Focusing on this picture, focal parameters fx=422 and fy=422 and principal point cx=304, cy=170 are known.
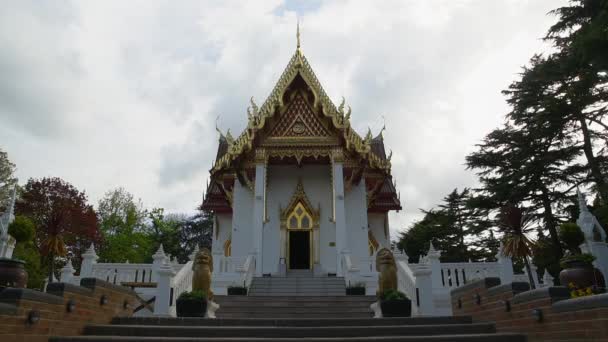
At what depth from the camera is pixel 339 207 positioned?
52.5 feet

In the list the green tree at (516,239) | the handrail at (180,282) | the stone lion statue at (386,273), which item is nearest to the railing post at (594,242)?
the green tree at (516,239)

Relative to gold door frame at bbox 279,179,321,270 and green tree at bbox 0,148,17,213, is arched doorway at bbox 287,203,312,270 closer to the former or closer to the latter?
gold door frame at bbox 279,179,321,270

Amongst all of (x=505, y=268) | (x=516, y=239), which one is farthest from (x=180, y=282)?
(x=505, y=268)

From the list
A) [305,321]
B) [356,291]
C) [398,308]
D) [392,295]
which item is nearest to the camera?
[305,321]

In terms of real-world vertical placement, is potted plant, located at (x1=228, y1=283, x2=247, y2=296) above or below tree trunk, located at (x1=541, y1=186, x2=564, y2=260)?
below

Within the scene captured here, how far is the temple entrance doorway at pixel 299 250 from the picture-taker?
1681cm

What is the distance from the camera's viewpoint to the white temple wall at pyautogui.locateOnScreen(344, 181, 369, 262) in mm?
16938

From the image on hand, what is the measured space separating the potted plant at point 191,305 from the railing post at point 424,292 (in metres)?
4.35

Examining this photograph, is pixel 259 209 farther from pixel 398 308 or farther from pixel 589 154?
pixel 589 154

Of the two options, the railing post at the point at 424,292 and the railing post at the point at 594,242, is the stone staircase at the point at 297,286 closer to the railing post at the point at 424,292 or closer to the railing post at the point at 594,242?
the railing post at the point at 424,292

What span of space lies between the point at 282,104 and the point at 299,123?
1.03 metres

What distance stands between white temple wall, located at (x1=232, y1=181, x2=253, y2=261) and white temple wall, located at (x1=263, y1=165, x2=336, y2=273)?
83cm

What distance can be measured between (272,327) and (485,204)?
20.0 metres

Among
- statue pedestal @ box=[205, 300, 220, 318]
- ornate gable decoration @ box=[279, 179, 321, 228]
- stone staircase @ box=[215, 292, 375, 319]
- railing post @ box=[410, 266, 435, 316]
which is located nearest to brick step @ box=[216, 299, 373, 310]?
stone staircase @ box=[215, 292, 375, 319]
